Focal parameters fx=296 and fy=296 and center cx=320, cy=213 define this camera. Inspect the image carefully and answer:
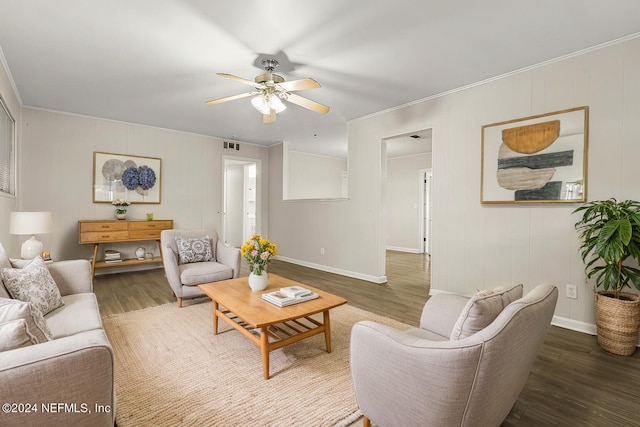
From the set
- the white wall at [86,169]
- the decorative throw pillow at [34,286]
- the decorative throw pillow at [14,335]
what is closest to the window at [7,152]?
the white wall at [86,169]

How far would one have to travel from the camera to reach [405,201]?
784 cm

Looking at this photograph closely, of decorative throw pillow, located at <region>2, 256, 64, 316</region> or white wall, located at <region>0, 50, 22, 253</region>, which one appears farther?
white wall, located at <region>0, 50, 22, 253</region>

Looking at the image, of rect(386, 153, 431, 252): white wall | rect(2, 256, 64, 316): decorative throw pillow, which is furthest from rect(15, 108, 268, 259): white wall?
rect(386, 153, 431, 252): white wall

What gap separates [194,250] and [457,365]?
321 centimetres

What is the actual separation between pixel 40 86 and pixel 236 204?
457 centimetres

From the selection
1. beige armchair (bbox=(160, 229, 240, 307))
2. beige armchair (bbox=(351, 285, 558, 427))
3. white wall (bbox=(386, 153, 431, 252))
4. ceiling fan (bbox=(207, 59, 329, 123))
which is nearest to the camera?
beige armchair (bbox=(351, 285, 558, 427))

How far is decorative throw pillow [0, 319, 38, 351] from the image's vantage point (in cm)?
97

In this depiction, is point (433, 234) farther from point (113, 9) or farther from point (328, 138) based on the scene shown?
point (113, 9)

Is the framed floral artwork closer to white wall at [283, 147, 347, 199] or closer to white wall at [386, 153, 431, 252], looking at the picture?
white wall at [283, 147, 347, 199]

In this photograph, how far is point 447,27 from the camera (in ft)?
7.47

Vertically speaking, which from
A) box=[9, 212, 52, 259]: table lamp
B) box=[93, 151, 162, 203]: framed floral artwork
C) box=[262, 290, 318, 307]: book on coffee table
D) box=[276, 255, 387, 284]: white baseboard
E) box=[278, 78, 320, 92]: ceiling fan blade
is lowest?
box=[276, 255, 387, 284]: white baseboard

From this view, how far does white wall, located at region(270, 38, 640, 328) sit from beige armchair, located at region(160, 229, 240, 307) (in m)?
2.07

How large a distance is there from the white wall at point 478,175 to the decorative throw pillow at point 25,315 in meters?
3.62

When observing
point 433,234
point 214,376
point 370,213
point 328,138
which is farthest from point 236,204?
point 214,376
